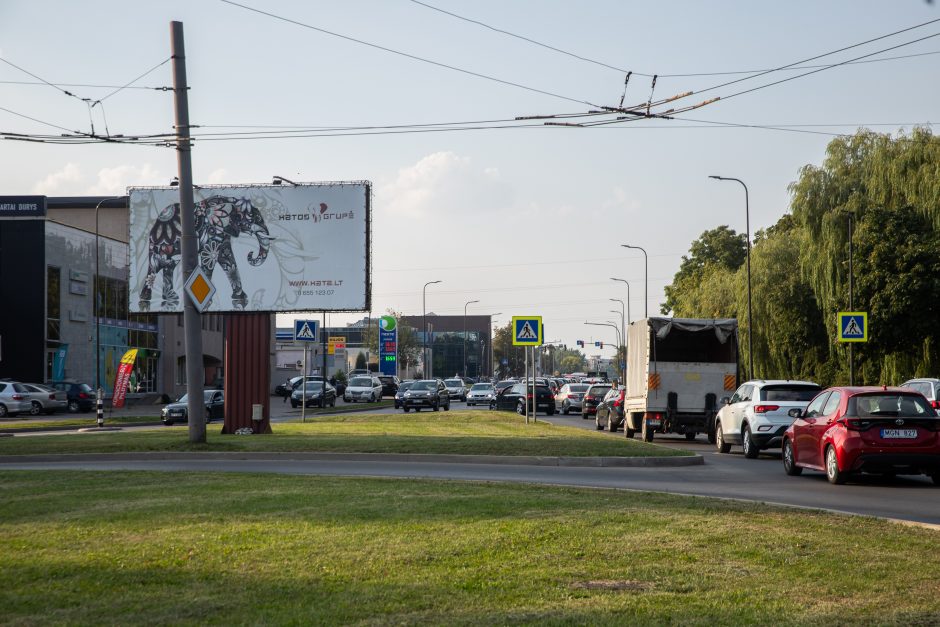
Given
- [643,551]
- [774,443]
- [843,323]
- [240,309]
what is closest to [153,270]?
[240,309]

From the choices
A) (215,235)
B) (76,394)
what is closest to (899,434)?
(215,235)

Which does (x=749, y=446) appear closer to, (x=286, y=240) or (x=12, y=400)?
(x=286, y=240)

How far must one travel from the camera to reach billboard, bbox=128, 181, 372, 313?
33250 millimetres

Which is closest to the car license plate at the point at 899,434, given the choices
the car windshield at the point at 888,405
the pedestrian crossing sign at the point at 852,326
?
the car windshield at the point at 888,405

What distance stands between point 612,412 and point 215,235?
47.9 ft

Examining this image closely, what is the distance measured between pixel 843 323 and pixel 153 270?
22.1 m

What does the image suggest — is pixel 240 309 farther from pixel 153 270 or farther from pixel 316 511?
pixel 316 511

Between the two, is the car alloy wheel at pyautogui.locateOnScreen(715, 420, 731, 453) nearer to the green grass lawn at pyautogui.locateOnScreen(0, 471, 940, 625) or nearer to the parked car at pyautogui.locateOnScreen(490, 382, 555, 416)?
the green grass lawn at pyautogui.locateOnScreen(0, 471, 940, 625)

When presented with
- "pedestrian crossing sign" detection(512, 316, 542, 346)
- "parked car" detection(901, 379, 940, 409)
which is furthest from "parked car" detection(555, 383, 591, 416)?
"parked car" detection(901, 379, 940, 409)

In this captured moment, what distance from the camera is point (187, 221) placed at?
22.6 m

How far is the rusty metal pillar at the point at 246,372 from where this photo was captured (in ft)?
102

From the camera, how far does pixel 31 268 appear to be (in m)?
62.0

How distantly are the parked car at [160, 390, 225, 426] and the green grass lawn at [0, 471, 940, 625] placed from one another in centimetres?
3116

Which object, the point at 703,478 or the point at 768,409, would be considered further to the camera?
the point at 768,409
